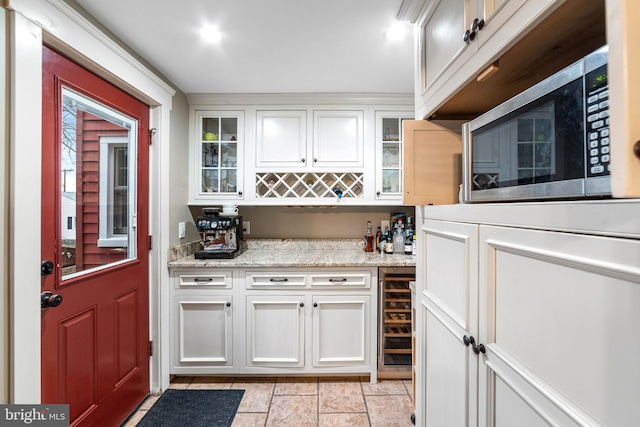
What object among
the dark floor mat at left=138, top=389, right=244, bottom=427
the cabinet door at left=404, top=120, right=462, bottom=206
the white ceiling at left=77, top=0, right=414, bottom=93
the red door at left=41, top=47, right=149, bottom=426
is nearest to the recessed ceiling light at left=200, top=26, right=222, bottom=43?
the white ceiling at left=77, top=0, right=414, bottom=93

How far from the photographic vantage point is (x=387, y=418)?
180cm

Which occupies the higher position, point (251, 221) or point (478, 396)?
point (251, 221)

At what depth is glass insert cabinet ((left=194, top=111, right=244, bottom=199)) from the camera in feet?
8.13

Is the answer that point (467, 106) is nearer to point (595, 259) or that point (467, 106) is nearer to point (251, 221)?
point (595, 259)

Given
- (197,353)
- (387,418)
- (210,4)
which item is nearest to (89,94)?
(210,4)

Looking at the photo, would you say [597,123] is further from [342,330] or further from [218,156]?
[218,156]

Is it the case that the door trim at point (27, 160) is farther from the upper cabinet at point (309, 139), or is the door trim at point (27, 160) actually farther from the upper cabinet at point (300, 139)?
the upper cabinet at point (309, 139)

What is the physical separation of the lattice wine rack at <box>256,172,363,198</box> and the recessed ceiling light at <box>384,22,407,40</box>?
110 centimetres

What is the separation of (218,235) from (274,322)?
863mm

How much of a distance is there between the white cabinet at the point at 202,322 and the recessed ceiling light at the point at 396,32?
1.87 meters

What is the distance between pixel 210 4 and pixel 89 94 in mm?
791

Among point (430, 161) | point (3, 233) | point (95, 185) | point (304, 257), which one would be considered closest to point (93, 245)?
point (95, 185)

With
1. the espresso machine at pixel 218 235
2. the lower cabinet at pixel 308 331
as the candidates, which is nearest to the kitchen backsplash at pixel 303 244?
the espresso machine at pixel 218 235

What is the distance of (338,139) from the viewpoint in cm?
248
